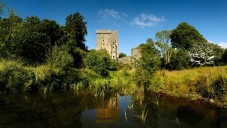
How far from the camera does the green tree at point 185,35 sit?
5231 cm

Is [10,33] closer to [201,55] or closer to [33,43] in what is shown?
[33,43]

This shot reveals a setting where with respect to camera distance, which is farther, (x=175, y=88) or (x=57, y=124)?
(x=175, y=88)

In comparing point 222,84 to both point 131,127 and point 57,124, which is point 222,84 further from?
point 57,124

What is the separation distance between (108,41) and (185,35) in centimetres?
3043

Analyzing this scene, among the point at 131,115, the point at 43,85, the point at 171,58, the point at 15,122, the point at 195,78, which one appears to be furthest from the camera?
the point at 171,58

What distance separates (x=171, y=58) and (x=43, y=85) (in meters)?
34.8

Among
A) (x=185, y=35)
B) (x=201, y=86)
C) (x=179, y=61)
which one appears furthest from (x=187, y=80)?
(x=185, y=35)

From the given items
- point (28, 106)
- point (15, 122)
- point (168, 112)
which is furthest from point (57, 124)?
point (168, 112)

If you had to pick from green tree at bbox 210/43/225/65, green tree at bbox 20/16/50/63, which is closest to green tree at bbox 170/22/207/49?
green tree at bbox 210/43/225/65

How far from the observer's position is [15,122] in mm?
8102

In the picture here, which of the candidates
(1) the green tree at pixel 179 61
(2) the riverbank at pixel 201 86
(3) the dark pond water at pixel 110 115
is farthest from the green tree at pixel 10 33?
(1) the green tree at pixel 179 61

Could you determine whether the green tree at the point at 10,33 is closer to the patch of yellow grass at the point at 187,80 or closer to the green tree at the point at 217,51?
the patch of yellow grass at the point at 187,80

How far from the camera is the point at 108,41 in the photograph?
75.6m

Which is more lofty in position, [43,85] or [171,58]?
[171,58]
